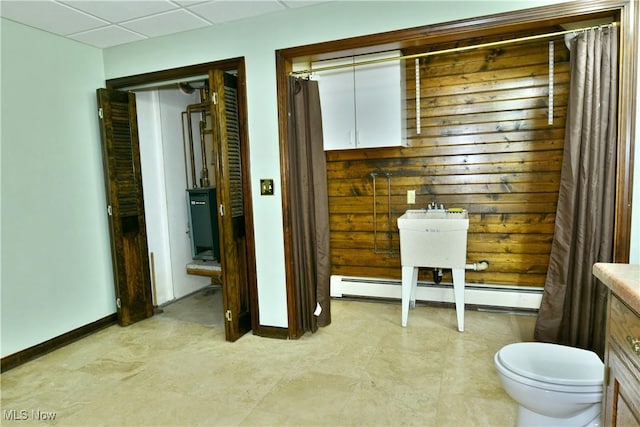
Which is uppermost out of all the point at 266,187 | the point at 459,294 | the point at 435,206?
the point at 266,187

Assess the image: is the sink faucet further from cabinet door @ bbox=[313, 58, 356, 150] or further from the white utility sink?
cabinet door @ bbox=[313, 58, 356, 150]

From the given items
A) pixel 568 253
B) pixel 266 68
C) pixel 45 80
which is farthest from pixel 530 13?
pixel 45 80

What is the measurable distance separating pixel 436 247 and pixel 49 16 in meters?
3.22

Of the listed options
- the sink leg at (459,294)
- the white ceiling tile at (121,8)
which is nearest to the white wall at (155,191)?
the white ceiling tile at (121,8)

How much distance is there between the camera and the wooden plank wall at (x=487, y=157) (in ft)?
10.9

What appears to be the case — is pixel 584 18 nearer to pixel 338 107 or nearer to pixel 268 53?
pixel 338 107

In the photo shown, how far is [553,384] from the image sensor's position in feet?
5.23

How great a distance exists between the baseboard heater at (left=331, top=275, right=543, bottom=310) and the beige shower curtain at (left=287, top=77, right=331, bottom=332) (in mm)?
885

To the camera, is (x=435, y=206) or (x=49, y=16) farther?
(x=435, y=206)

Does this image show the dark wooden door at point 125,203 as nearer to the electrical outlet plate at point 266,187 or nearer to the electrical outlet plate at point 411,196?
the electrical outlet plate at point 266,187

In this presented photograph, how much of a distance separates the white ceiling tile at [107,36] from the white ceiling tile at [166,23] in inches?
4.4

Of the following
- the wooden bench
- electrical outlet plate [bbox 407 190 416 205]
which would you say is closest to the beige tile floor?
the wooden bench

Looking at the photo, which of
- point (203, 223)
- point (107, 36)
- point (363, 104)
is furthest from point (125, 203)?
point (363, 104)

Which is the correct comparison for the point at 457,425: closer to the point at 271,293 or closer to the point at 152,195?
the point at 271,293
